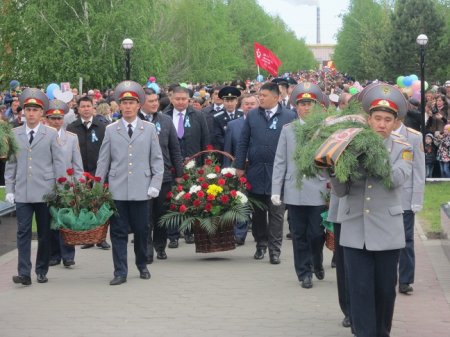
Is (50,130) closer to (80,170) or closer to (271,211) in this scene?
(80,170)

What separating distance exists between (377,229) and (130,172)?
4243 mm

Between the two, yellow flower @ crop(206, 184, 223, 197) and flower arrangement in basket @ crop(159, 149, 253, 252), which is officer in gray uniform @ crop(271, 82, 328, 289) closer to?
flower arrangement in basket @ crop(159, 149, 253, 252)

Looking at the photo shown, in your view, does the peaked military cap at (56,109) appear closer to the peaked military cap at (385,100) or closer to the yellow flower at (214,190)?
the yellow flower at (214,190)

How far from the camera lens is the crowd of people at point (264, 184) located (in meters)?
7.15

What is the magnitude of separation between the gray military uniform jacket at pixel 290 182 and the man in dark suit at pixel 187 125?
3.58m

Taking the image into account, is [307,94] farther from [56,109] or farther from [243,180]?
A: [56,109]

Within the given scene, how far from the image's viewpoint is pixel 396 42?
5788cm

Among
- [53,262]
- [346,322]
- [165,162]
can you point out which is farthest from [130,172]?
[346,322]

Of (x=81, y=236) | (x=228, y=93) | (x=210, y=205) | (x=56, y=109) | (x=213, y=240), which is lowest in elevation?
(x=213, y=240)

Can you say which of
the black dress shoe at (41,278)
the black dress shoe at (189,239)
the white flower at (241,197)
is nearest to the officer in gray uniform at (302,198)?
the white flower at (241,197)

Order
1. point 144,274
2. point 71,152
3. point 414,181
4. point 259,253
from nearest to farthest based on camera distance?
point 414,181 → point 144,274 → point 71,152 → point 259,253

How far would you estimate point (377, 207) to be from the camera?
7137 millimetres

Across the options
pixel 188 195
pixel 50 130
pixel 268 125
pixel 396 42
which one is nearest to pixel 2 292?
pixel 50 130

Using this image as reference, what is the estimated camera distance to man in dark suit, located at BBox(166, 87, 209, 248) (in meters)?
14.0
